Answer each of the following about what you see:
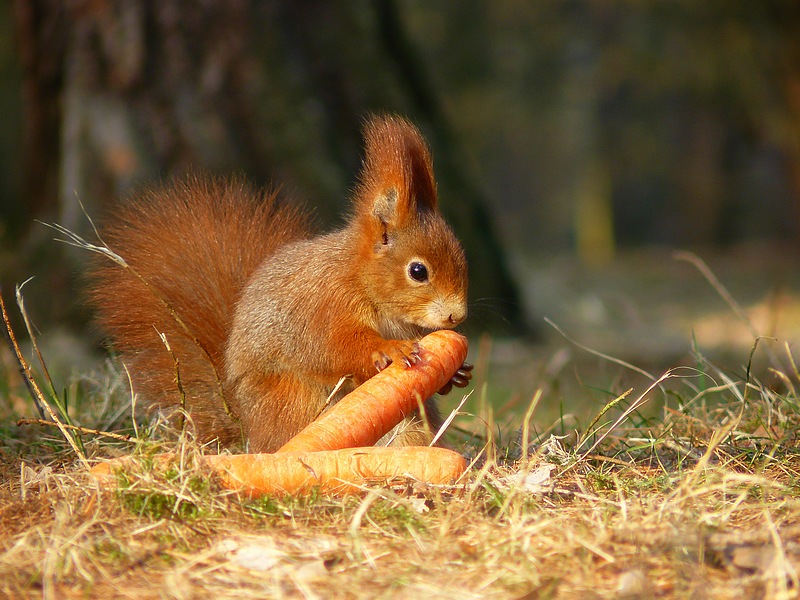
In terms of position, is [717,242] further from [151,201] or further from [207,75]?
[151,201]

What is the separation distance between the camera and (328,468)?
2.00 m

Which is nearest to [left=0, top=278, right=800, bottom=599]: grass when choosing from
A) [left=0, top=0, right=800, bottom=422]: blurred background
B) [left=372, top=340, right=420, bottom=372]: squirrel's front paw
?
[left=372, top=340, right=420, bottom=372]: squirrel's front paw

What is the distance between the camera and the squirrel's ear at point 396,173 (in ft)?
8.04

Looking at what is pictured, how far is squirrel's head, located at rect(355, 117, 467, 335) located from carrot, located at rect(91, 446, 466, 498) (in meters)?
0.53

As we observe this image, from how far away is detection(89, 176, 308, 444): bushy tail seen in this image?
8.74 feet

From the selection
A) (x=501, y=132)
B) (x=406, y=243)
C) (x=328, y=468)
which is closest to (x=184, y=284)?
(x=406, y=243)

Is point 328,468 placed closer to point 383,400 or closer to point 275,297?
point 383,400

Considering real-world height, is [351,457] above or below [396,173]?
below

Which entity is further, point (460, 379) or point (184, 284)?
point (184, 284)

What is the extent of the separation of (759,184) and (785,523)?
17127 millimetres

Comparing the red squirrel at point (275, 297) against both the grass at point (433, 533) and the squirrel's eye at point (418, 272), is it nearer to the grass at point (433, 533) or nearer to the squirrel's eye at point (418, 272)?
the squirrel's eye at point (418, 272)

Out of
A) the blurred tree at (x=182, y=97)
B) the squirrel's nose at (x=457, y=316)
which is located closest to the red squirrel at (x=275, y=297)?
the squirrel's nose at (x=457, y=316)

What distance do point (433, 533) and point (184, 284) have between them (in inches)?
51.2

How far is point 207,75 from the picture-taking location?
4871 millimetres
